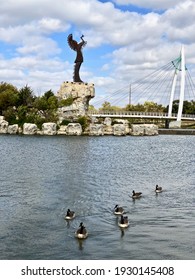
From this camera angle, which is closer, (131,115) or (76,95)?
(76,95)

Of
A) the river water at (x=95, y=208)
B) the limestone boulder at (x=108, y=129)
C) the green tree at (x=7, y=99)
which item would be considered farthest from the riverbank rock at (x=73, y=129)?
the river water at (x=95, y=208)

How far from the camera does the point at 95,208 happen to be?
2175cm

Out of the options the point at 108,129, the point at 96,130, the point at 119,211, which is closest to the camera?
the point at 119,211

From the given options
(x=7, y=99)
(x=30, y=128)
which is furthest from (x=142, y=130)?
(x=7, y=99)

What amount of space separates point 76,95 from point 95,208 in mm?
67982

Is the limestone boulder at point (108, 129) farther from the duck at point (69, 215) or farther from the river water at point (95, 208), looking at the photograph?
the duck at point (69, 215)

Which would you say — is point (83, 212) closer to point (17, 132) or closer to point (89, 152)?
point (89, 152)

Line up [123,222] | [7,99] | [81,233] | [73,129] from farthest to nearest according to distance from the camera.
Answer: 1. [7,99]
2. [73,129]
3. [123,222]
4. [81,233]

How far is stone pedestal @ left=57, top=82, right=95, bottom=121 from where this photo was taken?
8750cm

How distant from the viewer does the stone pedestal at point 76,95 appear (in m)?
87.5

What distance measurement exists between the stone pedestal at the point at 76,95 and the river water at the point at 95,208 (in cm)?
4760

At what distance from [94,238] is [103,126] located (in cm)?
6883

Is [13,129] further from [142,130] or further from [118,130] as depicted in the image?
[142,130]
